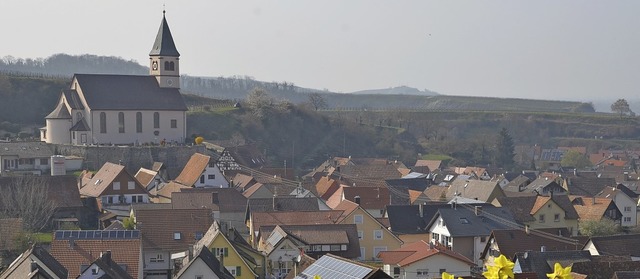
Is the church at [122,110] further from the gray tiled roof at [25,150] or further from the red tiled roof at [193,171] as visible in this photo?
the red tiled roof at [193,171]

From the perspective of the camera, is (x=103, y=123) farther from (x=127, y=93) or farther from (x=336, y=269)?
(x=336, y=269)

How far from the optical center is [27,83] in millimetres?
80688

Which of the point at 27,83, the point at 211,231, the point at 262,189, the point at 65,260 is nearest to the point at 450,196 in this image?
the point at 262,189

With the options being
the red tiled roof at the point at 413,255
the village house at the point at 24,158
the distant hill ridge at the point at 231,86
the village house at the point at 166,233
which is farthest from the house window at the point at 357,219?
the distant hill ridge at the point at 231,86

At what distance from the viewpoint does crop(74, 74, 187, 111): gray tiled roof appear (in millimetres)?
58778

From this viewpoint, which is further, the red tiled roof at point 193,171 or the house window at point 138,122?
the house window at point 138,122

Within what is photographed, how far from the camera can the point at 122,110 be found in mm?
58469

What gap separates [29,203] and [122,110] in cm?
2215

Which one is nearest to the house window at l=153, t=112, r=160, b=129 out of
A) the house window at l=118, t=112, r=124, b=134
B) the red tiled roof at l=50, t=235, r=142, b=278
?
the house window at l=118, t=112, r=124, b=134

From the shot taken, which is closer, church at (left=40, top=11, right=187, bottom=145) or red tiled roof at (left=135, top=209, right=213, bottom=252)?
red tiled roof at (left=135, top=209, right=213, bottom=252)

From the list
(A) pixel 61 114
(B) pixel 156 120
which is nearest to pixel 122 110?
(B) pixel 156 120

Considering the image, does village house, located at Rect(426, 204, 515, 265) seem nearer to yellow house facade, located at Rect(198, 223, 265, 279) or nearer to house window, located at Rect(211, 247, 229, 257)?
yellow house facade, located at Rect(198, 223, 265, 279)

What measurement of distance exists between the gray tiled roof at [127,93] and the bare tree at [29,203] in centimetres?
1856

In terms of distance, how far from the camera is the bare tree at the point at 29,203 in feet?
120
